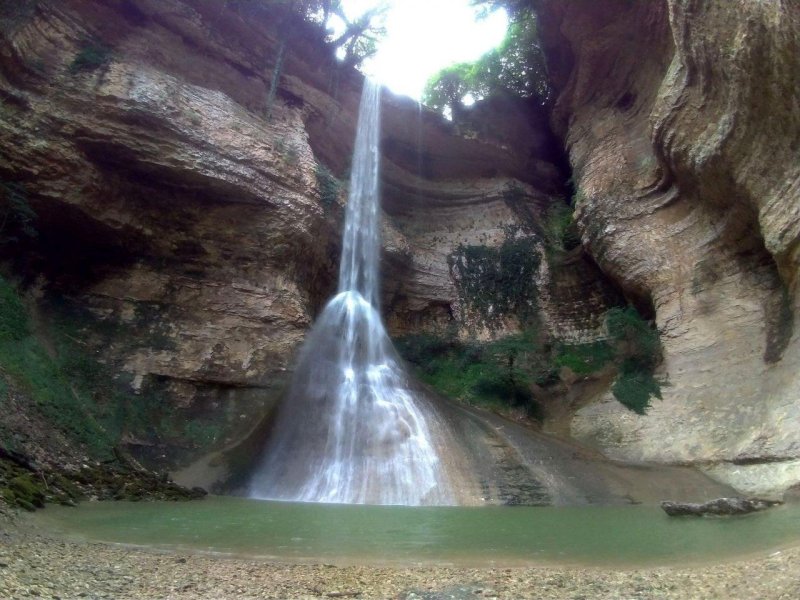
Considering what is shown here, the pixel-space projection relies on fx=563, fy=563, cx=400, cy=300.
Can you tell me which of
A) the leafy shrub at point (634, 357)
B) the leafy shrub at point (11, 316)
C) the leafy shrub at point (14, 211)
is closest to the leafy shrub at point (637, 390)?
the leafy shrub at point (634, 357)

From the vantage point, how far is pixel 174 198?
14562 mm

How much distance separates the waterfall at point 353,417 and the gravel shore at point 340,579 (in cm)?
631

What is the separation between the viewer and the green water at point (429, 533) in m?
4.77

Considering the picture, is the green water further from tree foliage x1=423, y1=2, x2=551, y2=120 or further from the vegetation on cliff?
tree foliage x1=423, y1=2, x2=551, y2=120

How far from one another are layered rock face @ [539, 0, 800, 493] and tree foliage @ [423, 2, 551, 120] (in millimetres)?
3808

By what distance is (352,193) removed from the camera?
19.2m

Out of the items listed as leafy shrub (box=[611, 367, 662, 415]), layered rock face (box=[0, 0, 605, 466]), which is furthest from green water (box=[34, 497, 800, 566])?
leafy shrub (box=[611, 367, 662, 415])

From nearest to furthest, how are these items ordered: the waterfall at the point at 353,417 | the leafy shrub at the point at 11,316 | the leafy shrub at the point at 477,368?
the waterfall at the point at 353,417
the leafy shrub at the point at 11,316
the leafy shrub at the point at 477,368

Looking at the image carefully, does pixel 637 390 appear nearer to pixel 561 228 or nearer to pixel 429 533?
A: pixel 561 228

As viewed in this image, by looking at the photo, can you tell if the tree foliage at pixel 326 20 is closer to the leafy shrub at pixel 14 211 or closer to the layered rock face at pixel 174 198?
the layered rock face at pixel 174 198

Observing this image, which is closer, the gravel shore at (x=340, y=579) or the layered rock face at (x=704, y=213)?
the gravel shore at (x=340, y=579)

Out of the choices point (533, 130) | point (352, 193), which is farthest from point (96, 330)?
point (533, 130)

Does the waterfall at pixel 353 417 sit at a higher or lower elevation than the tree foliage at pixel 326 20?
lower

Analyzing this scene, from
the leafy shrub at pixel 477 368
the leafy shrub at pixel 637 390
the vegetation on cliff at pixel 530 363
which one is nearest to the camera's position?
the leafy shrub at pixel 637 390
